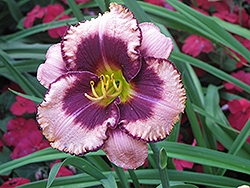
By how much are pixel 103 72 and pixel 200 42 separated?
2.44 ft

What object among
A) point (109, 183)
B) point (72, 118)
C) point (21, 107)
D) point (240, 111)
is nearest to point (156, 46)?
point (72, 118)

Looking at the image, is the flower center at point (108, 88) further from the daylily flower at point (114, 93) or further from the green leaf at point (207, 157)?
the green leaf at point (207, 157)

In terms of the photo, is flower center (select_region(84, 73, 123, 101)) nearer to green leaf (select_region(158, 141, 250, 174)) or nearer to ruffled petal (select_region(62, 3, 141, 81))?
ruffled petal (select_region(62, 3, 141, 81))

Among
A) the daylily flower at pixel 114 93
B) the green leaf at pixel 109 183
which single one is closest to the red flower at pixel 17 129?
the green leaf at pixel 109 183

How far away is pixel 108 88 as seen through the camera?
1.76 feet

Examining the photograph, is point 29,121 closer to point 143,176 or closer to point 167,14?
point 143,176

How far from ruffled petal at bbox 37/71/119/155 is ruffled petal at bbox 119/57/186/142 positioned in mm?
32

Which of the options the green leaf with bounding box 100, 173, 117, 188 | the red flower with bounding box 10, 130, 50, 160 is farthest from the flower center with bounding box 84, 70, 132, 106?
the red flower with bounding box 10, 130, 50, 160

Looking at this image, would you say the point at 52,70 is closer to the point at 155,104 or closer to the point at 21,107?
the point at 155,104

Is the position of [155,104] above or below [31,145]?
above

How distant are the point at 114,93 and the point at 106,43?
0.09 metres

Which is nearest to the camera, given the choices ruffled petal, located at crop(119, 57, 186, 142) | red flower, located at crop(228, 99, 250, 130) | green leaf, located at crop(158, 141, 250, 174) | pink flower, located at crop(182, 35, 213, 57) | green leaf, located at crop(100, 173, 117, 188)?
ruffled petal, located at crop(119, 57, 186, 142)

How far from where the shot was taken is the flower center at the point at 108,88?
489 millimetres

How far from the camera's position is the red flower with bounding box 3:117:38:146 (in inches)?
42.2
